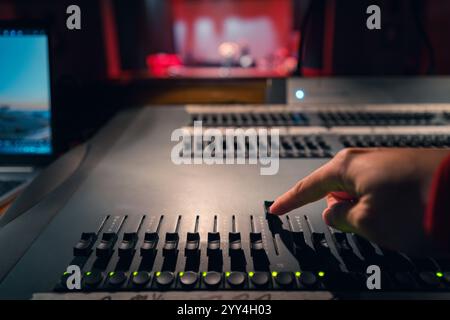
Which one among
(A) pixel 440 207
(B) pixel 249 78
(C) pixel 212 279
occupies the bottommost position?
(C) pixel 212 279

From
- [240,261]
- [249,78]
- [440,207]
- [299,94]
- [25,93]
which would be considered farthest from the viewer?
[249,78]

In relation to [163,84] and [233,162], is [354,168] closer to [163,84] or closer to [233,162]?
[233,162]

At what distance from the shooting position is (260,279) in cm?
47

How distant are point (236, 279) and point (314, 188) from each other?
0.51 ft

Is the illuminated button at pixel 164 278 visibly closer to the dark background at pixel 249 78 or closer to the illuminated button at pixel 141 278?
the illuminated button at pixel 141 278

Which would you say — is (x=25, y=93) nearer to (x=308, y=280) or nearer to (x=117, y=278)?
(x=117, y=278)

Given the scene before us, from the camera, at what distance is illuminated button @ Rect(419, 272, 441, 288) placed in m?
0.46

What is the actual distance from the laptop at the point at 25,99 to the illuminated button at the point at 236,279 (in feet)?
2.15

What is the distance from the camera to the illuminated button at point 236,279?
0.46 meters

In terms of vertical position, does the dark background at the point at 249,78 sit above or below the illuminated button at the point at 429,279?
above

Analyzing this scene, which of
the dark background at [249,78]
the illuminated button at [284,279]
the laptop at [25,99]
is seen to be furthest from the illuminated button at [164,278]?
the dark background at [249,78]

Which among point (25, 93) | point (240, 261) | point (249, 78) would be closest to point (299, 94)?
point (249, 78)

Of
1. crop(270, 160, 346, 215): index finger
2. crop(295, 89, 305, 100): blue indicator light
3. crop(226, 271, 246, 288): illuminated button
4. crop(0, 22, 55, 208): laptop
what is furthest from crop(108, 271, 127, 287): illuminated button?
crop(295, 89, 305, 100): blue indicator light

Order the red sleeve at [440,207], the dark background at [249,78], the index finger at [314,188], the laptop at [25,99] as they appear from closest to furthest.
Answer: the red sleeve at [440,207] → the index finger at [314,188] → the laptop at [25,99] → the dark background at [249,78]
